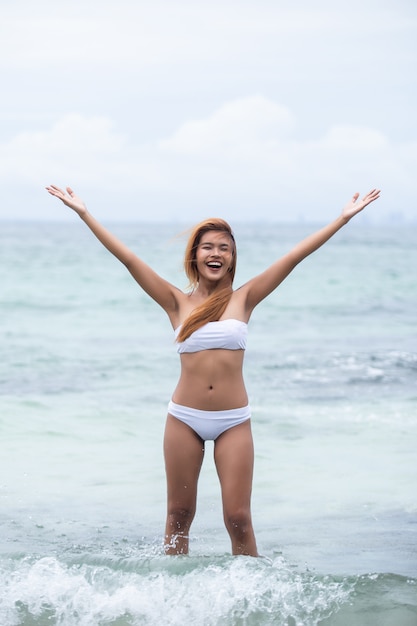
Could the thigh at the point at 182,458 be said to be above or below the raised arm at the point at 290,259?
below

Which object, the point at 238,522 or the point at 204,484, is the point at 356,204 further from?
the point at 204,484

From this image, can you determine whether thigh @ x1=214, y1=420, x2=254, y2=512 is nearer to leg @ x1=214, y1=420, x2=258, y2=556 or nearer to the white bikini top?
leg @ x1=214, y1=420, x2=258, y2=556

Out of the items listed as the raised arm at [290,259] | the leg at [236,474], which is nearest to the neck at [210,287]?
the raised arm at [290,259]

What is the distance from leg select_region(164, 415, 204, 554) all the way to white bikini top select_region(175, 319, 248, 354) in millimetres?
448

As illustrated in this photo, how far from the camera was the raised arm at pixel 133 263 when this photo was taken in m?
5.37

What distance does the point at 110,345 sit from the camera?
17.0m

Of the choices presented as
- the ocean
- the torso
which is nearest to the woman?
the torso

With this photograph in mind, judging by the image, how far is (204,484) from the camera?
838cm

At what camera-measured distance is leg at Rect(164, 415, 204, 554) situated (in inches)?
212

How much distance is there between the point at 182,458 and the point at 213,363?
0.57 m

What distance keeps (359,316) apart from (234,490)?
708 inches

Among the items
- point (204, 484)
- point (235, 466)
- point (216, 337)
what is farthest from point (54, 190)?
point (204, 484)

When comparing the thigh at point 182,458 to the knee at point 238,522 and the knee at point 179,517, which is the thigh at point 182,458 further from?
the knee at point 238,522

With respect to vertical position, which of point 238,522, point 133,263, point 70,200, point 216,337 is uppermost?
point 70,200
